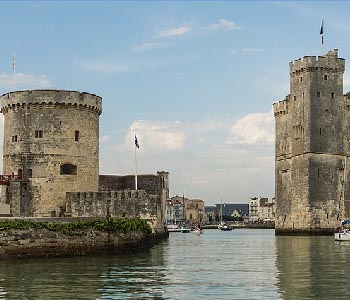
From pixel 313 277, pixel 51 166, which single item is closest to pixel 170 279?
pixel 313 277

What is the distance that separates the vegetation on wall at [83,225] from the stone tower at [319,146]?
36249 millimetres

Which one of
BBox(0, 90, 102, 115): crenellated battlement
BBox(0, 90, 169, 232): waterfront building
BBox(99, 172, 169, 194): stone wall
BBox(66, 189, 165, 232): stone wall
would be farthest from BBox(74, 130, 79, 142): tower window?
BBox(99, 172, 169, 194): stone wall

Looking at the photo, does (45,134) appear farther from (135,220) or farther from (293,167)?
(293,167)

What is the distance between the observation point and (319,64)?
6856 centimetres

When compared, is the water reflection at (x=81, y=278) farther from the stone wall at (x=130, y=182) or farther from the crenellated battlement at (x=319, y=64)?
the crenellated battlement at (x=319, y=64)

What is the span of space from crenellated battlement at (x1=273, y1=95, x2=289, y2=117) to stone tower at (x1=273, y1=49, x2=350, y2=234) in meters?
2.97

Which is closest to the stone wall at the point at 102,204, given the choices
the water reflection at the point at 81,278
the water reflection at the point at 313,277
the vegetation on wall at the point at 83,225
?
the vegetation on wall at the point at 83,225

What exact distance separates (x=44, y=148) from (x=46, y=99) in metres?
2.87

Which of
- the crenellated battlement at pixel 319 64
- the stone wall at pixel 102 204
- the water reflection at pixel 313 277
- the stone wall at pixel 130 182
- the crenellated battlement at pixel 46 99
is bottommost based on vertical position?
the water reflection at pixel 313 277

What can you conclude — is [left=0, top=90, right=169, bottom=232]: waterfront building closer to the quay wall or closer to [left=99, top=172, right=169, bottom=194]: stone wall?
the quay wall

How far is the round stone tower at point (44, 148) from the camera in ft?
127

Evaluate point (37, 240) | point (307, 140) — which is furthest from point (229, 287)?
point (307, 140)

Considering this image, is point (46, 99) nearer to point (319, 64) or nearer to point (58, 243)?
point (58, 243)

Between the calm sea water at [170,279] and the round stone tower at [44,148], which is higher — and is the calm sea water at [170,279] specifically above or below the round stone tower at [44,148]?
below
